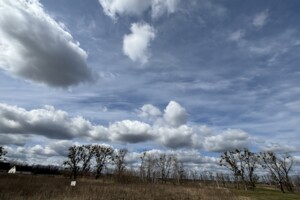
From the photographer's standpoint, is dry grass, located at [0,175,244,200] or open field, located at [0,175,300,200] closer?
dry grass, located at [0,175,244,200]

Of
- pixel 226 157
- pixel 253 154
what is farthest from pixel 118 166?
pixel 253 154

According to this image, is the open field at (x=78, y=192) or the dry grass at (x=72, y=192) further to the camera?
the open field at (x=78, y=192)

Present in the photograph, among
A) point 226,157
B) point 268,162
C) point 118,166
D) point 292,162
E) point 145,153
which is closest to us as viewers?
point 292,162

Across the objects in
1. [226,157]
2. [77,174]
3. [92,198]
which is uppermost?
[226,157]

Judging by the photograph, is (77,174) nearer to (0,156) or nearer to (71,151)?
(71,151)

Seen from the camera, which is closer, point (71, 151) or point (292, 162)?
point (292, 162)

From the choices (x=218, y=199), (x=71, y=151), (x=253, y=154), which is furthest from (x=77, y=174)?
(x=218, y=199)

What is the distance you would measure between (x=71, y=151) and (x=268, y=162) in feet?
125

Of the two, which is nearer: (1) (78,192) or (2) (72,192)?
(2) (72,192)

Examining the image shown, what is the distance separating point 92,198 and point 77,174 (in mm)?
42406

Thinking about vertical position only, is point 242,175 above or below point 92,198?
above

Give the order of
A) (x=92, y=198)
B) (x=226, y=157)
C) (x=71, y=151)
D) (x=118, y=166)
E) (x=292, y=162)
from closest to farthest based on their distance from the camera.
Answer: (x=92, y=198), (x=292, y=162), (x=226, y=157), (x=71, y=151), (x=118, y=166)

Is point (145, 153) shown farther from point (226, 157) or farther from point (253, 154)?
point (253, 154)

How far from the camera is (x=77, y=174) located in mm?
53969
